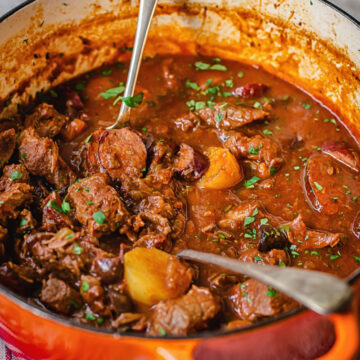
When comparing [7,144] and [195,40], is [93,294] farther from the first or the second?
[195,40]

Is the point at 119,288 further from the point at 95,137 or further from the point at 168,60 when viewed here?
the point at 168,60

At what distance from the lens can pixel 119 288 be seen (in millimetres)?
2863

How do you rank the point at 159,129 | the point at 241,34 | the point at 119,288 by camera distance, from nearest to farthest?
the point at 119,288
the point at 159,129
the point at 241,34

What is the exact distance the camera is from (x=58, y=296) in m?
2.73

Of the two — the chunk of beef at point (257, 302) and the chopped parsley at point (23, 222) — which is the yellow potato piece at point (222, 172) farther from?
the chopped parsley at point (23, 222)

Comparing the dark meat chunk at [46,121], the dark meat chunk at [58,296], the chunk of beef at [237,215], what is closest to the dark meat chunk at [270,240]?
the chunk of beef at [237,215]

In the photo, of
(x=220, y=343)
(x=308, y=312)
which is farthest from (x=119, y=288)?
(x=308, y=312)

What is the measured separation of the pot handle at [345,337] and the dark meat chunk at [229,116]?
2037 mm

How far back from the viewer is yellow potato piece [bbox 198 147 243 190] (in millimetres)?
3479

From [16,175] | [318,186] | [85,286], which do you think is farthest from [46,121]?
[318,186]

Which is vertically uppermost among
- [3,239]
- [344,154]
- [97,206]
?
[344,154]

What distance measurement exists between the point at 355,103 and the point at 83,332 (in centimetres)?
276

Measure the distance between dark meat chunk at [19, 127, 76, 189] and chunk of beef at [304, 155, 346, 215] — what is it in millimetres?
1584

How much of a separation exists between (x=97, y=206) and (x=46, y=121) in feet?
3.07
